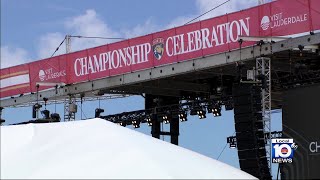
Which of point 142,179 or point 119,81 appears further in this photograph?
point 119,81

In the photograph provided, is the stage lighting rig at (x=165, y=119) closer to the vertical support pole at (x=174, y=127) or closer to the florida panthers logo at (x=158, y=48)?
the vertical support pole at (x=174, y=127)

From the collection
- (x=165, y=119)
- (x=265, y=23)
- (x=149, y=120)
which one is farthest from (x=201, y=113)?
(x=265, y=23)

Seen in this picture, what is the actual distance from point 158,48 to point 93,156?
23.6 m

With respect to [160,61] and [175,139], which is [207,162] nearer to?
[160,61]

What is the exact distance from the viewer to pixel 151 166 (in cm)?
717

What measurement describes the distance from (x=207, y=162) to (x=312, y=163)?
17123 mm

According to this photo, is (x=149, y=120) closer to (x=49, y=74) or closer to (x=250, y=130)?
(x=49, y=74)

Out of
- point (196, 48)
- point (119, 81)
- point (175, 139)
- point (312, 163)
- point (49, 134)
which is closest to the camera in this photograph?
point (49, 134)

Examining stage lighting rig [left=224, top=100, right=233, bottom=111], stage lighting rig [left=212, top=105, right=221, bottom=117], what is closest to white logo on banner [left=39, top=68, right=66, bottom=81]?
stage lighting rig [left=212, top=105, right=221, bottom=117]

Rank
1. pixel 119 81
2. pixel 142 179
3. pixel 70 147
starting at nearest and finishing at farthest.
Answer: pixel 142 179, pixel 70 147, pixel 119 81

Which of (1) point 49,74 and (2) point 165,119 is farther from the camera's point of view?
(1) point 49,74

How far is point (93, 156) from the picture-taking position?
23.6 ft

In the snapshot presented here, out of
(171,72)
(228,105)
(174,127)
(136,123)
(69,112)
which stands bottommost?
(174,127)

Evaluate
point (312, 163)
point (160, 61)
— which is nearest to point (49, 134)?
point (312, 163)
